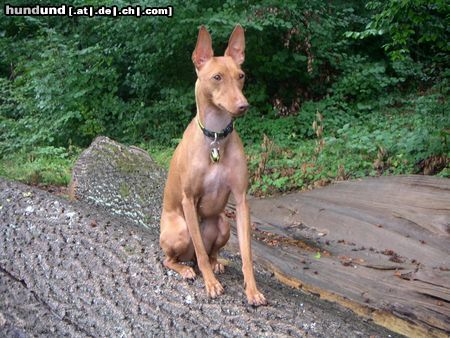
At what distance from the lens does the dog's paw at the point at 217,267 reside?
3.38m

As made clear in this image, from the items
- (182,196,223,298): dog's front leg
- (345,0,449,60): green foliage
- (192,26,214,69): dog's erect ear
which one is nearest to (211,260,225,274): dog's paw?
(182,196,223,298): dog's front leg

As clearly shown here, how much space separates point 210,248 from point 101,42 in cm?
858

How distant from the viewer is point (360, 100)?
1045 cm

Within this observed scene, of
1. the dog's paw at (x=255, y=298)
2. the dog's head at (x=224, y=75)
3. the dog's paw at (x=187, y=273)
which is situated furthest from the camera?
the dog's paw at (x=187, y=273)

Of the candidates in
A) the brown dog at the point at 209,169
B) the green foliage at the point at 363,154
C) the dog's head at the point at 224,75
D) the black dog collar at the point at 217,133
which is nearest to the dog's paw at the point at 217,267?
the brown dog at the point at 209,169

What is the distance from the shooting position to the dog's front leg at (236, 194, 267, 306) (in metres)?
2.90

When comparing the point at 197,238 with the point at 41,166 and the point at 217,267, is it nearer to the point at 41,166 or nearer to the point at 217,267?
the point at 217,267

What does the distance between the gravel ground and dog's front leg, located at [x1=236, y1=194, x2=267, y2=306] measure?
6 centimetres

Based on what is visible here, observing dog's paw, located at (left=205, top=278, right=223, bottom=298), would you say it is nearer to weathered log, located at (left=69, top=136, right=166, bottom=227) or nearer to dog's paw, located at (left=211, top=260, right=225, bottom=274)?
dog's paw, located at (left=211, top=260, right=225, bottom=274)

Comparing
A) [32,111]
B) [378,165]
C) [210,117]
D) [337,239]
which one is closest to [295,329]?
[210,117]

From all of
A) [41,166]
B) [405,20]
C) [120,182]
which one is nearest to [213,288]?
[120,182]

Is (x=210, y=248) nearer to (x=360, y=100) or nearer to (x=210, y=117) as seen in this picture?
(x=210, y=117)

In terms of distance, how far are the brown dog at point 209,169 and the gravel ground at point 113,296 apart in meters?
0.15

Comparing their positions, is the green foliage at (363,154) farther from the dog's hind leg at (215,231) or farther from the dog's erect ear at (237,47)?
the dog's erect ear at (237,47)
